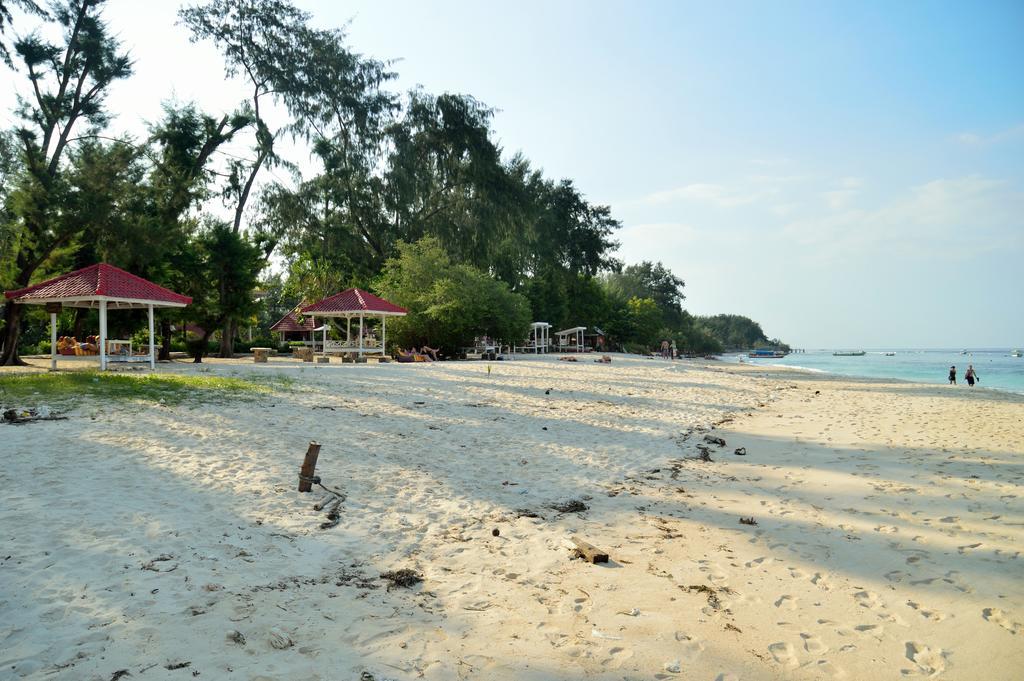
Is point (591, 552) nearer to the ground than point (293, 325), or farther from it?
nearer to the ground

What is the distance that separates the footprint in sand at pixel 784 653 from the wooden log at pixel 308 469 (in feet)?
15.0

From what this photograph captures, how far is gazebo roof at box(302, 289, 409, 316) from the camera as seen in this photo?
24969mm

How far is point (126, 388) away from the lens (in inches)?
443

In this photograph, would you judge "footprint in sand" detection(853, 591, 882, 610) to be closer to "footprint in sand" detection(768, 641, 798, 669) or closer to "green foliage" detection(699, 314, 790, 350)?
"footprint in sand" detection(768, 641, 798, 669)

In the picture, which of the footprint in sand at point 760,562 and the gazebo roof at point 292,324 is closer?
the footprint in sand at point 760,562

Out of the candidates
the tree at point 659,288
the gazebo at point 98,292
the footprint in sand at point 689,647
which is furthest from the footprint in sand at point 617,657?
the tree at point 659,288

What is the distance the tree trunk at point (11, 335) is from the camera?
19.6 metres

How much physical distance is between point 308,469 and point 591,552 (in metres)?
3.21

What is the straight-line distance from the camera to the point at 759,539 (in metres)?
5.31

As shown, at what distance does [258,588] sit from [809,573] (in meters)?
4.16

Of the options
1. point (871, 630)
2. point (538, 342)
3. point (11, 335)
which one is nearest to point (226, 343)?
point (11, 335)

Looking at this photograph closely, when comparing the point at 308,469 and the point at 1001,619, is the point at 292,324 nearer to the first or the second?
the point at 308,469

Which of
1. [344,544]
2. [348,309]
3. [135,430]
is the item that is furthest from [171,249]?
[344,544]

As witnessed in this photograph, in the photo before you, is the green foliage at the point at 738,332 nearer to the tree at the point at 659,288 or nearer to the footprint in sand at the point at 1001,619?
the tree at the point at 659,288
